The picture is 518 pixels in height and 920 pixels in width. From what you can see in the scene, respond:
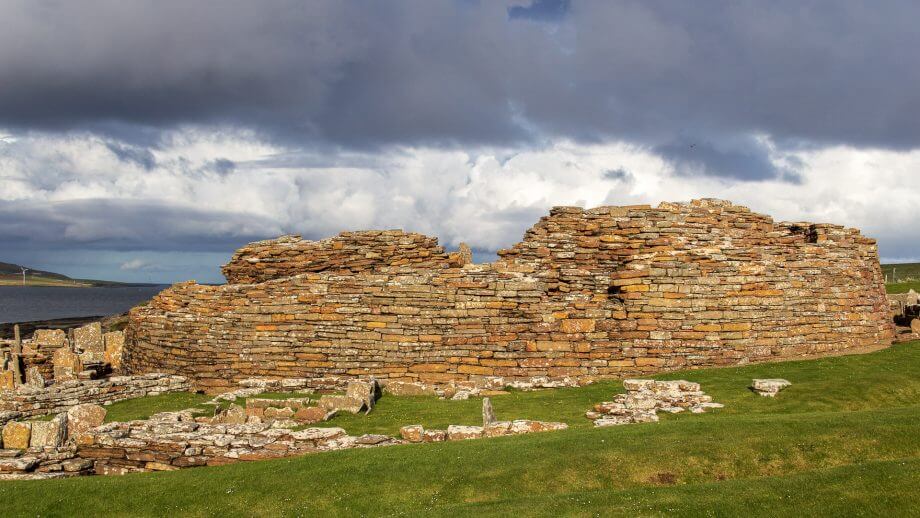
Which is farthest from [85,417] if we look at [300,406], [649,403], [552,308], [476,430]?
[649,403]

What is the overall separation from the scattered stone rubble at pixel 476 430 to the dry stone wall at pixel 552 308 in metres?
5.44

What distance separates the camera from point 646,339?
21.0 m

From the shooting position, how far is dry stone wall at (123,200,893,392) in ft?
69.2

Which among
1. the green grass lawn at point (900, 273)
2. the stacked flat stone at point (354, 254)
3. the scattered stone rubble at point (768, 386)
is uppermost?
the green grass lawn at point (900, 273)

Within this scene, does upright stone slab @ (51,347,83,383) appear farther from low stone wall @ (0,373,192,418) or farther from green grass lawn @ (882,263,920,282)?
green grass lawn @ (882,263,920,282)

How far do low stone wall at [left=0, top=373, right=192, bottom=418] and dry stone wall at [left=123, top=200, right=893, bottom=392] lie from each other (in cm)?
76

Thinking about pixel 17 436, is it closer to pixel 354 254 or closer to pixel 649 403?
pixel 354 254

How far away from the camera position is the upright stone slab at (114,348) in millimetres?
26875

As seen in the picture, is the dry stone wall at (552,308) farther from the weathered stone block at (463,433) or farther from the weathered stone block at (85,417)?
the weathered stone block at (463,433)

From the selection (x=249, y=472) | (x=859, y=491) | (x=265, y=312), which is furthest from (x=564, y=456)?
(x=265, y=312)

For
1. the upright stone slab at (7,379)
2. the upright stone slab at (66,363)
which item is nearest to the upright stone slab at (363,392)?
the upright stone slab at (66,363)

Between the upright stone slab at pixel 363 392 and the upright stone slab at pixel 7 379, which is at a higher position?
the upright stone slab at pixel 363 392

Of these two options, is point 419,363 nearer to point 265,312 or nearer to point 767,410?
point 265,312

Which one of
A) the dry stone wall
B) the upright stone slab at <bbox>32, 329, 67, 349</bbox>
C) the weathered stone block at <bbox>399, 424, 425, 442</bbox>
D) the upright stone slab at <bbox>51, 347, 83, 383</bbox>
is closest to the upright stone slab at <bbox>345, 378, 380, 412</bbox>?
the dry stone wall
